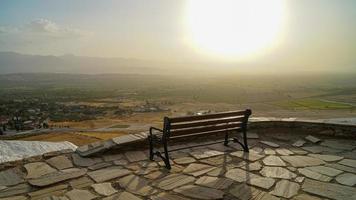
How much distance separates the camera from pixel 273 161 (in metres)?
4.15

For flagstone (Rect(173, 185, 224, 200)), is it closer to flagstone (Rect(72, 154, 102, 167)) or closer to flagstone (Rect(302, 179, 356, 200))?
flagstone (Rect(302, 179, 356, 200))

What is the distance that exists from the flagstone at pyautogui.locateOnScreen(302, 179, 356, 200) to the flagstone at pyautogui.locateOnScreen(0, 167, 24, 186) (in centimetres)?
326

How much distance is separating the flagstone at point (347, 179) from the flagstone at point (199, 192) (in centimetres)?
148

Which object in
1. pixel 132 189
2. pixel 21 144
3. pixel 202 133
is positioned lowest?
pixel 21 144

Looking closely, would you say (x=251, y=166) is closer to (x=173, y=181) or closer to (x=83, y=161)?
(x=173, y=181)

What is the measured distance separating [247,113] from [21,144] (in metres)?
7.80

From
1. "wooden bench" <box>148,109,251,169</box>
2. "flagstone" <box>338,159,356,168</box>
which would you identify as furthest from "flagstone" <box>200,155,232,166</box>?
"flagstone" <box>338,159,356,168</box>

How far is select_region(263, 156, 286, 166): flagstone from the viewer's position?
158 inches

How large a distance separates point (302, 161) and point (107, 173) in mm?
2708

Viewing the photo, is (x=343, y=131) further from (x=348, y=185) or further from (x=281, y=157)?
(x=348, y=185)

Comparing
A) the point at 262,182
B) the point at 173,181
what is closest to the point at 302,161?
the point at 262,182

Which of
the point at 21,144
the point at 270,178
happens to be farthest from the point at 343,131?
the point at 21,144

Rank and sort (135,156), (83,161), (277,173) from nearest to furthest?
1. (277,173)
2. (83,161)
3. (135,156)

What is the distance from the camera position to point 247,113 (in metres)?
4.60
